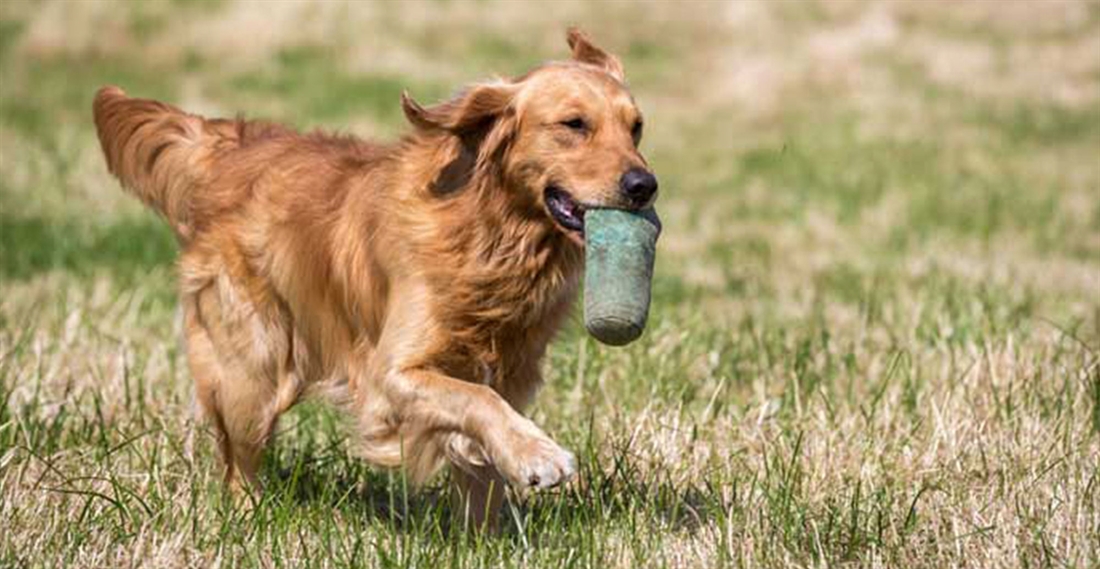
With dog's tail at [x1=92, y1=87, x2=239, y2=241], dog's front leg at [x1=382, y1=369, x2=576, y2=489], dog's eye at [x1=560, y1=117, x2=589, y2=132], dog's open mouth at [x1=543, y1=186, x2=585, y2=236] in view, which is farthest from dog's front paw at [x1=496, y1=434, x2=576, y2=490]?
dog's tail at [x1=92, y1=87, x2=239, y2=241]

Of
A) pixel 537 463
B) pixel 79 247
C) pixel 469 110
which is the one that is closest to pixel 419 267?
pixel 469 110

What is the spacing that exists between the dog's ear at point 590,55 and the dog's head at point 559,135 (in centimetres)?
31

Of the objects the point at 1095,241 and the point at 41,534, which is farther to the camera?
the point at 1095,241

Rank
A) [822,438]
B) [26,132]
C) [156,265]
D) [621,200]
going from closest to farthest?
[621,200] → [822,438] → [156,265] → [26,132]

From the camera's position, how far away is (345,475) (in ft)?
17.6

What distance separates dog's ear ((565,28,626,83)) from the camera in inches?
207

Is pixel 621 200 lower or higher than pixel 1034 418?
higher

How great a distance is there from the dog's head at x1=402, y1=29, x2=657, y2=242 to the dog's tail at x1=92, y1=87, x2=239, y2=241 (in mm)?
1189

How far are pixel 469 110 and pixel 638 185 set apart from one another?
68 cm

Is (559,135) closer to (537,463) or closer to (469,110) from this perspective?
(469,110)

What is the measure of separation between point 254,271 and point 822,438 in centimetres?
188

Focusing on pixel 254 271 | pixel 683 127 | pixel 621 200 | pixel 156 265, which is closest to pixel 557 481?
pixel 621 200

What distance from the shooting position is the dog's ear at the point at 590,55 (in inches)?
207

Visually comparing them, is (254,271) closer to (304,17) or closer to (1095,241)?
(1095,241)
